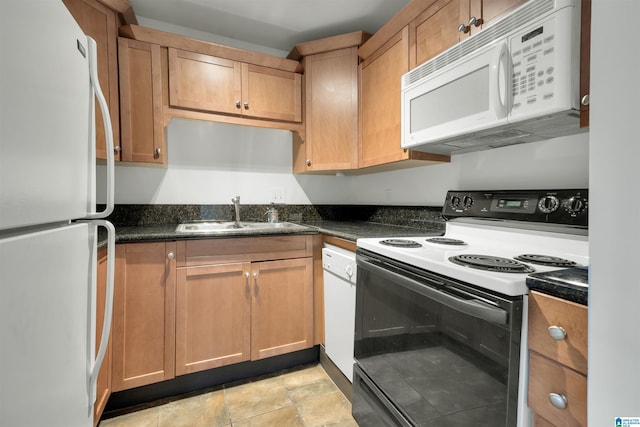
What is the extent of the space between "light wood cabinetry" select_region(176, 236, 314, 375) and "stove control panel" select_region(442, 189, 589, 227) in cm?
94

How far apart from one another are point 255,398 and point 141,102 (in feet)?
6.27

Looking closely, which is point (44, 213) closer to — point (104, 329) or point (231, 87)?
point (104, 329)

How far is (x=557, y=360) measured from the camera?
671mm

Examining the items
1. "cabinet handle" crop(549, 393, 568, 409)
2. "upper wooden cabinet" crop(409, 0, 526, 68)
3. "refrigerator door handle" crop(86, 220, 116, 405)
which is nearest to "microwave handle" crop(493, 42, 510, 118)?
"upper wooden cabinet" crop(409, 0, 526, 68)

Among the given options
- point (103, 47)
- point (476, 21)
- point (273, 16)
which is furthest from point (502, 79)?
point (103, 47)

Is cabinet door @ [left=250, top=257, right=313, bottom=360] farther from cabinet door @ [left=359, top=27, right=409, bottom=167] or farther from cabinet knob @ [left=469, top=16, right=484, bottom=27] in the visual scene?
cabinet knob @ [left=469, top=16, right=484, bottom=27]

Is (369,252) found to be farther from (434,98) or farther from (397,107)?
(397,107)

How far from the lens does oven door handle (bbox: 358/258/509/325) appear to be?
0.75 metres

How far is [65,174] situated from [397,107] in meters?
1.59

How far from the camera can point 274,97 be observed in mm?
2172

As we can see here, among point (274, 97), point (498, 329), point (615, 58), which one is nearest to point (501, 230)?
point (498, 329)

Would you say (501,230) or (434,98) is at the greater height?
(434,98)

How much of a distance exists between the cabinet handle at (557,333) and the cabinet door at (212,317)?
1478 mm

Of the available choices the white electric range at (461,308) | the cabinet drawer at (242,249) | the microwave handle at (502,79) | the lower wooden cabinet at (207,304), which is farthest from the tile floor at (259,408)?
the microwave handle at (502,79)
